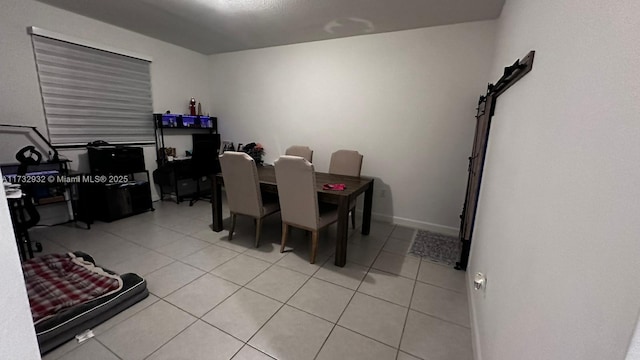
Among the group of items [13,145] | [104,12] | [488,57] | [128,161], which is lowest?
[128,161]

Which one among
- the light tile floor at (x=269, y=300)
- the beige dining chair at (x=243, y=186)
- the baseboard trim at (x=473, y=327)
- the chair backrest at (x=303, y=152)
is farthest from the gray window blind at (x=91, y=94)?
the baseboard trim at (x=473, y=327)

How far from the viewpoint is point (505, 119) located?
5.12 feet

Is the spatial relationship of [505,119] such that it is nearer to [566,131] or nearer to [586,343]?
[566,131]

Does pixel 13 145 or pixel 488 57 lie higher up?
pixel 488 57

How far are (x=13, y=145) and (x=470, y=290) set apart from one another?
4988mm

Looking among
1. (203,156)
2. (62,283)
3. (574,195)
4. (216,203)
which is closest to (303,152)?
(216,203)

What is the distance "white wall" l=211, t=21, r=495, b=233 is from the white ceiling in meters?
0.24

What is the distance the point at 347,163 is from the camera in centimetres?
337

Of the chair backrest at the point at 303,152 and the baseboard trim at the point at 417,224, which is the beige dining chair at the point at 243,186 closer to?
the chair backrest at the point at 303,152

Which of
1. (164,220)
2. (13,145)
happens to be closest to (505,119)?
(164,220)

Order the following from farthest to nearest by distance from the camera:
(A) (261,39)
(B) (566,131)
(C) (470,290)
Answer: (A) (261,39), (C) (470,290), (B) (566,131)

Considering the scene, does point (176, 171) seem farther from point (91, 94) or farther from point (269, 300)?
point (269, 300)

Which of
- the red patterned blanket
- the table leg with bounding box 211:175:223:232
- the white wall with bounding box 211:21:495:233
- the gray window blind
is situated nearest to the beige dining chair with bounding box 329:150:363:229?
the white wall with bounding box 211:21:495:233

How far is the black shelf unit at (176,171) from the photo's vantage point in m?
4.14
